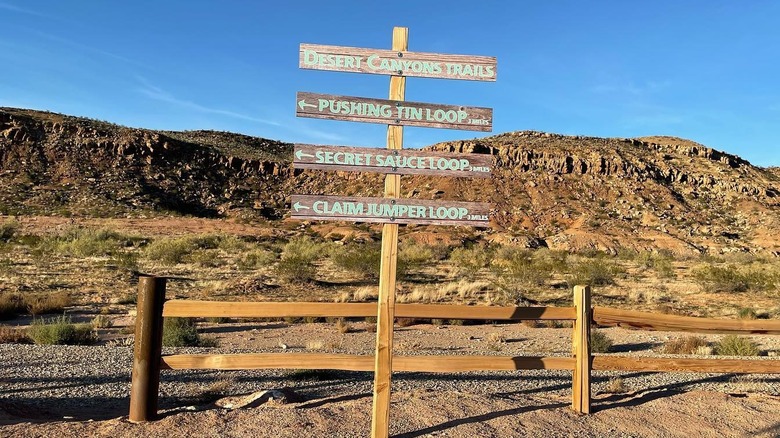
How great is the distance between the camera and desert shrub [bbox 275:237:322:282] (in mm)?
22906

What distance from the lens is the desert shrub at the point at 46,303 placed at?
15.0 metres

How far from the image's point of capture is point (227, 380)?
7379 mm

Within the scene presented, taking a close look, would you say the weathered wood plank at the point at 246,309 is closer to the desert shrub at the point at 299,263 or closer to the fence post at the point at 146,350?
the fence post at the point at 146,350

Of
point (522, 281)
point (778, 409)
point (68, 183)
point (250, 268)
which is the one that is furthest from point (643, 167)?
point (778, 409)

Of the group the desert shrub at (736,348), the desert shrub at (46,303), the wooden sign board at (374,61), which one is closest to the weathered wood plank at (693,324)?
the wooden sign board at (374,61)

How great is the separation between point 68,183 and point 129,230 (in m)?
16.1

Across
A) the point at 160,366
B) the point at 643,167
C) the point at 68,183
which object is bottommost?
the point at 160,366

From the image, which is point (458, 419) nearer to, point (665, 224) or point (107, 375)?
point (107, 375)

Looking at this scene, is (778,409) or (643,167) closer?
(778,409)

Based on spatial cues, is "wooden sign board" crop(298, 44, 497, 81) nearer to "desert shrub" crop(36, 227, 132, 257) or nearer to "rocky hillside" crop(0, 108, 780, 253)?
"desert shrub" crop(36, 227, 132, 257)

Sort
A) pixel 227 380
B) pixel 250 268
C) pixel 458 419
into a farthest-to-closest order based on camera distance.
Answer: pixel 250 268 < pixel 227 380 < pixel 458 419

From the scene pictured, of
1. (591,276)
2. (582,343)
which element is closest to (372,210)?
(582,343)

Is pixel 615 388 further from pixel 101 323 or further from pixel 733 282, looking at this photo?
pixel 733 282

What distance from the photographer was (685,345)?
11.9m
